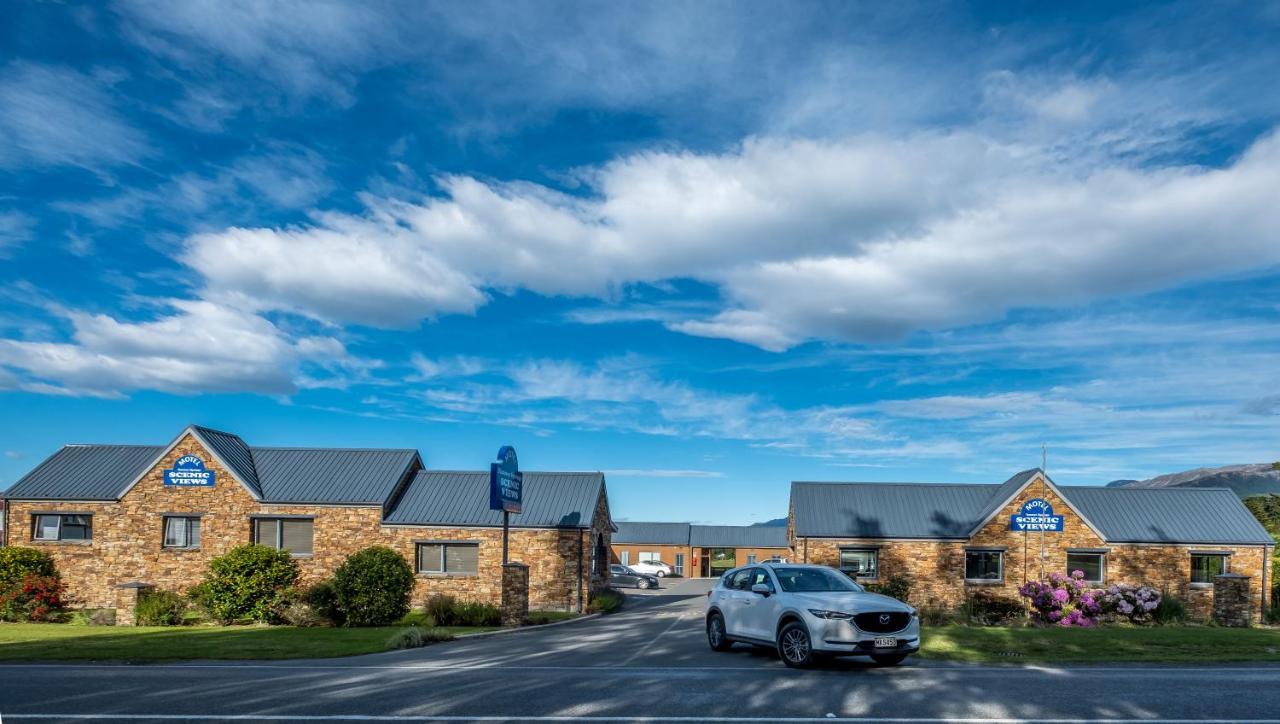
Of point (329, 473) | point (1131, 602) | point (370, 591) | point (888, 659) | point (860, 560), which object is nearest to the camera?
point (888, 659)

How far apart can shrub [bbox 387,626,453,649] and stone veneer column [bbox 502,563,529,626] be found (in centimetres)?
424

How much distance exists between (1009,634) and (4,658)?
62.5 feet

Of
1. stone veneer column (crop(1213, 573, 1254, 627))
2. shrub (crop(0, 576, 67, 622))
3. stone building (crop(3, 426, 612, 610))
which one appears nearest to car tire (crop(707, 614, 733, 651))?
stone building (crop(3, 426, 612, 610))

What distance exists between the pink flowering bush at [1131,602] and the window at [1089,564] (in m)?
6.93

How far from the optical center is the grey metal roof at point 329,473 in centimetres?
3341

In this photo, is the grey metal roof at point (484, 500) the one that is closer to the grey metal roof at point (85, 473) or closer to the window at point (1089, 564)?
the grey metal roof at point (85, 473)

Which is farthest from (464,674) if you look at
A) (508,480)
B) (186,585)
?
(186,585)

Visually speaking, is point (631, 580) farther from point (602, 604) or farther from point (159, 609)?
point (159, 609)

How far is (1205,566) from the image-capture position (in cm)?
3531

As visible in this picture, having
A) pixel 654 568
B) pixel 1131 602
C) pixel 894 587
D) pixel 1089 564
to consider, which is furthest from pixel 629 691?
pixel 654 568

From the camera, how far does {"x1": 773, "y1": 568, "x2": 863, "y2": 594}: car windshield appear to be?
15.2 m

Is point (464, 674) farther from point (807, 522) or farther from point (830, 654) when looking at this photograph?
point (807, 522)

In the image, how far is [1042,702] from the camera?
10797 millimetres

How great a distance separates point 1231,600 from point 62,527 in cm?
4049
